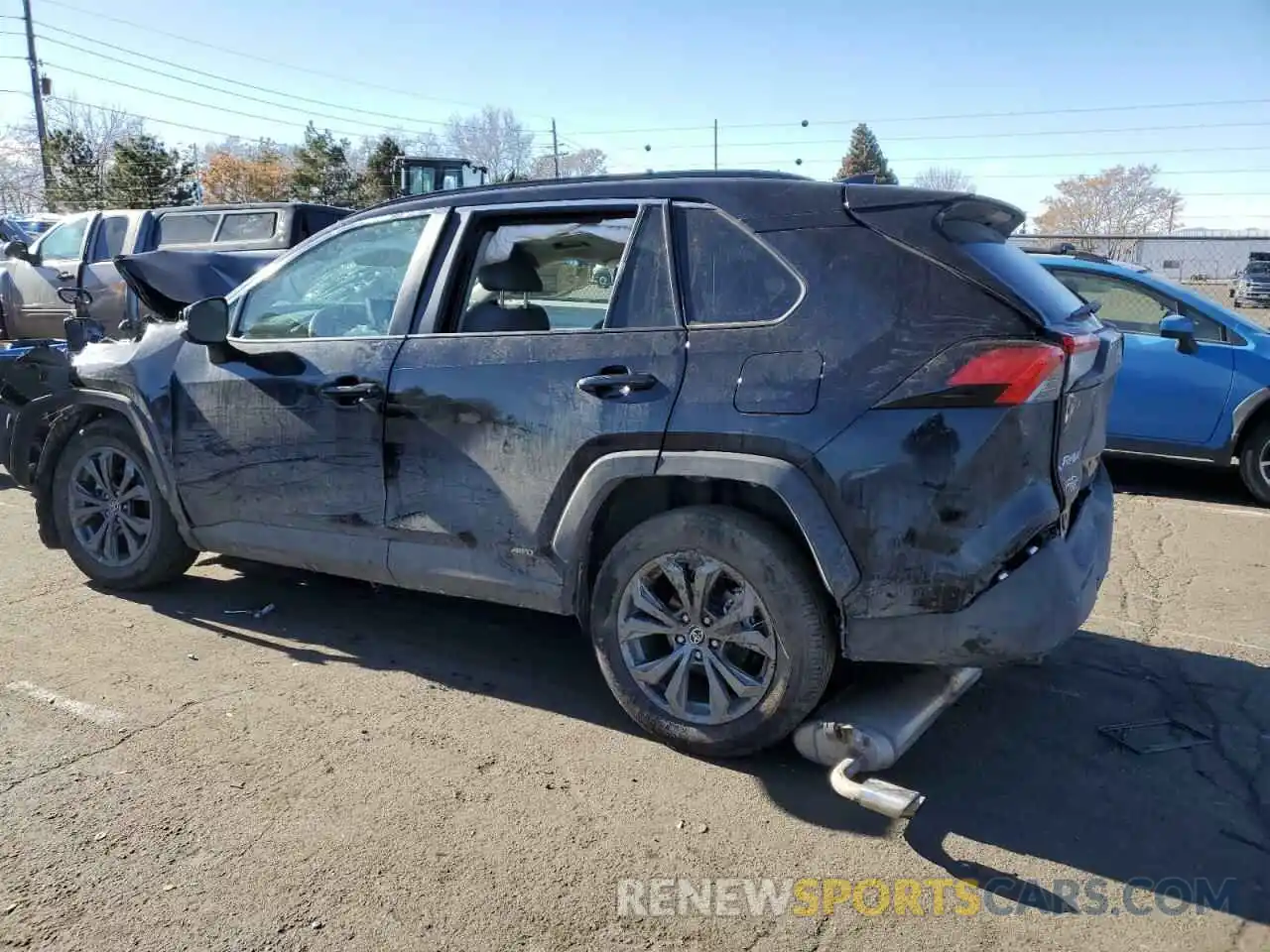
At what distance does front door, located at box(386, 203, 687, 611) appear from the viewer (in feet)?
11.7

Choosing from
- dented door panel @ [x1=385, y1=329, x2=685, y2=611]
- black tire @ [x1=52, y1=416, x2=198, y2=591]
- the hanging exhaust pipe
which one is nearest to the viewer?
the hanging exhaust pipe

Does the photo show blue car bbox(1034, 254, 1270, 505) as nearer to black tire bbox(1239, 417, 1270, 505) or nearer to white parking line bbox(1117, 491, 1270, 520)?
black tire bbox(1239, 417, 1270, 505)

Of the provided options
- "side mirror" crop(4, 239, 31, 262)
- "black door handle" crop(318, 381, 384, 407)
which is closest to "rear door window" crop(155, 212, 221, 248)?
"side mirror" crop(4, 239, 31, 262)

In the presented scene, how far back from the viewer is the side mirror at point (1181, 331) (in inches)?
297

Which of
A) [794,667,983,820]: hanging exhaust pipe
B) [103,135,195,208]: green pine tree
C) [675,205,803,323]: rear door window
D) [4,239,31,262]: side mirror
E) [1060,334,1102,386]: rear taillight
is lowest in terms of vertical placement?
→ [794,667,983,820]: hanging exhaust pipe

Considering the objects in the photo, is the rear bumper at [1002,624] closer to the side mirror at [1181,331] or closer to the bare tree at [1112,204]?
the side mirror at [1181,331]

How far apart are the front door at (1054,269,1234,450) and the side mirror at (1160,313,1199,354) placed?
5cm

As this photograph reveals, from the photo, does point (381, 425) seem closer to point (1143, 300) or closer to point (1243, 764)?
point (1243, 764)

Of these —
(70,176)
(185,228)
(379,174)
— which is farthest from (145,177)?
(185,228)

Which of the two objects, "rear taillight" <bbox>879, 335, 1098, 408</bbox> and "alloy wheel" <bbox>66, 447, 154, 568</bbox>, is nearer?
"rear taillight" <bbox>879, 335, 1098, 408</bbox>

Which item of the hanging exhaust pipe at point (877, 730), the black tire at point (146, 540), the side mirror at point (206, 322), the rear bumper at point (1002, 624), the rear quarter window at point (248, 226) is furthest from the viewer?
the rear quarter window at point (248, 226)

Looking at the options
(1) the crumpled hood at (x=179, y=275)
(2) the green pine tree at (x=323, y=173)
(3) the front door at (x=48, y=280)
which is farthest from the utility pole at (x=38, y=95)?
(1) the crumpled hood at (x=179, y=275)

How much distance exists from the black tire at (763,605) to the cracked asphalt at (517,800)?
0.48ft

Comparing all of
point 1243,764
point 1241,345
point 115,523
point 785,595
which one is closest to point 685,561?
point 785,595
